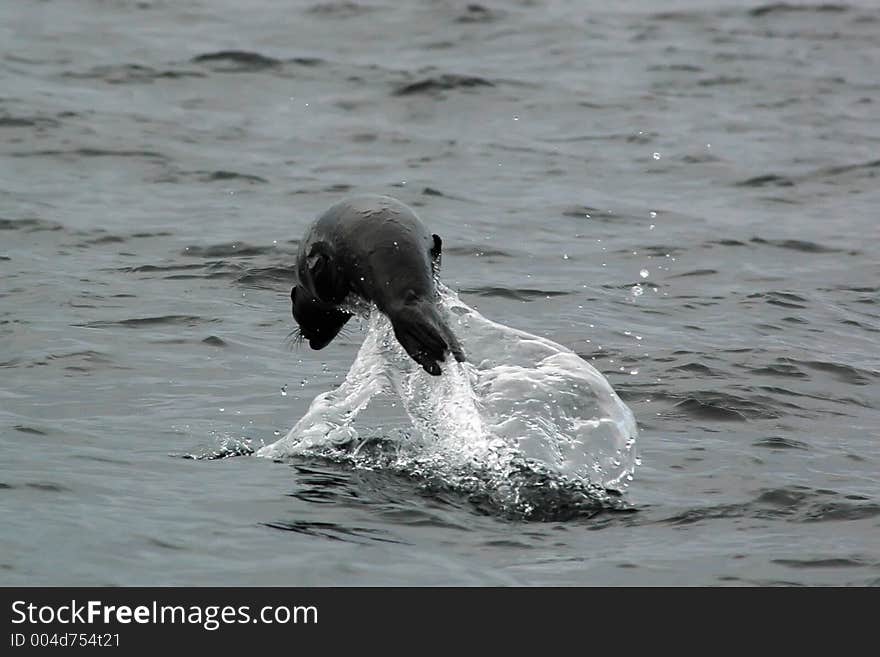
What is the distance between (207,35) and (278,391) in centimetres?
1276

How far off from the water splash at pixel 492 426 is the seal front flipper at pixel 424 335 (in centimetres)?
41

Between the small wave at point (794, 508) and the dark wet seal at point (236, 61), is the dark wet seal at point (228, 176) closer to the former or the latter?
the dark wet seal at point (236, 61)

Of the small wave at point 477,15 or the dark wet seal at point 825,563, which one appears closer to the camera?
the dark wet seal at point 825,563

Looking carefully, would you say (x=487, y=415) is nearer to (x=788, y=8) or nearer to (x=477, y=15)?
(x=477, y=15)

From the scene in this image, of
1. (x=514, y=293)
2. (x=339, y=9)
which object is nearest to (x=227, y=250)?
Answer: (x=514, y=293)

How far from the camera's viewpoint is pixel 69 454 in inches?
322

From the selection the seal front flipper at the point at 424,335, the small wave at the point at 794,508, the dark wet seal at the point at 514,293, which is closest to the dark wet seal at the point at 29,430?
the seal front flipper at the point at 424,335

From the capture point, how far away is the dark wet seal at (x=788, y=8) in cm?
2402

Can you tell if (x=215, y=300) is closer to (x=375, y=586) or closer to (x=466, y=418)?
(x=466, y=418)

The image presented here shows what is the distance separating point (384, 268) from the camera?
298 inches

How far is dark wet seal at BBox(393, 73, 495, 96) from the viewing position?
19328mm

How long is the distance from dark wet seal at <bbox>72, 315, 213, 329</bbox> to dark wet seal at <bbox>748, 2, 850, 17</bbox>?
1475cm

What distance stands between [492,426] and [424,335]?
0.97 metres

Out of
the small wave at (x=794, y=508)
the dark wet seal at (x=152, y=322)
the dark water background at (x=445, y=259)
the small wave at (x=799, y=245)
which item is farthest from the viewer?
the small wave at (x=799, y=245)
